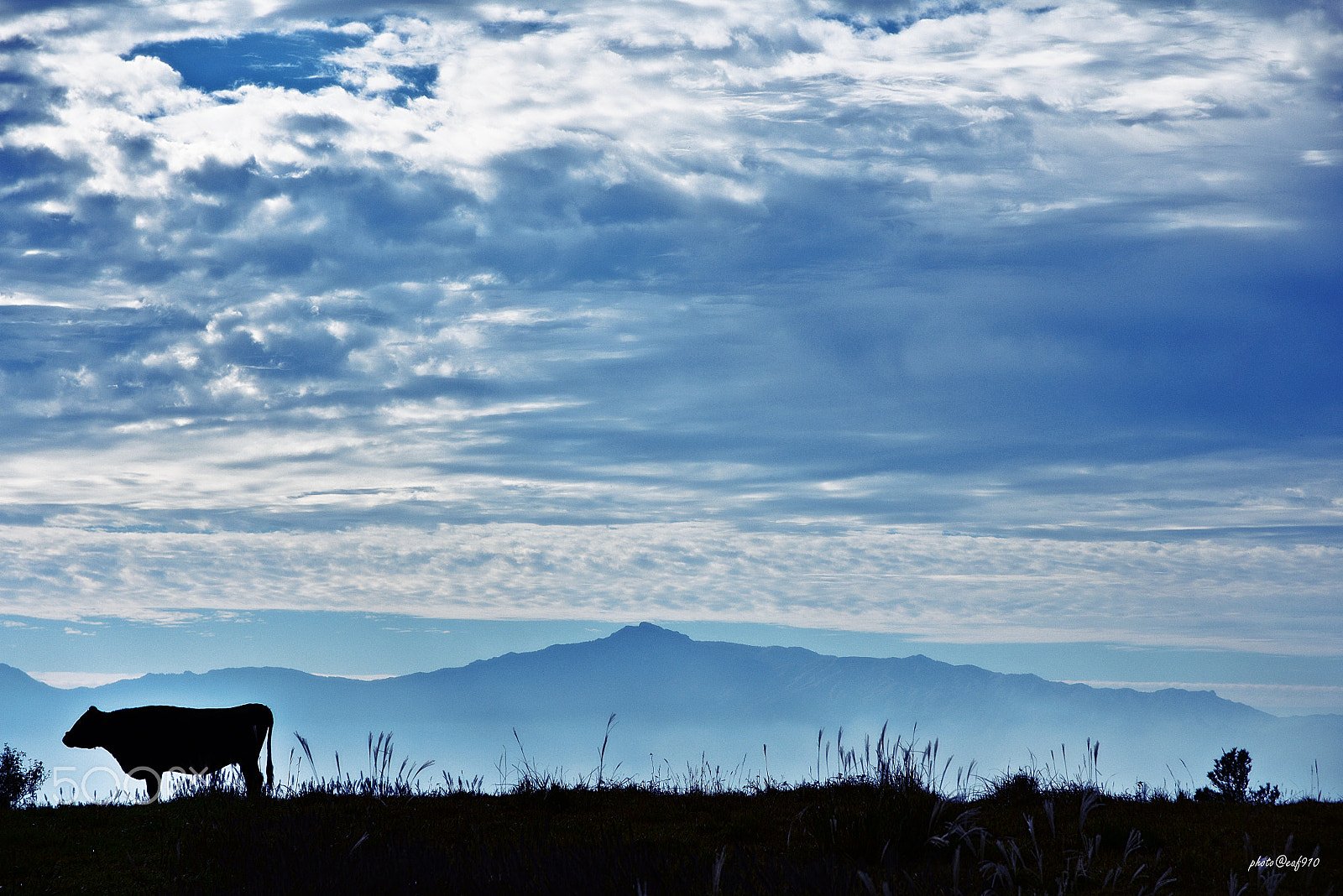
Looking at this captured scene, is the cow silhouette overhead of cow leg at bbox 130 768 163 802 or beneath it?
Result: overhead

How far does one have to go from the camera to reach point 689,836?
11.8 meters

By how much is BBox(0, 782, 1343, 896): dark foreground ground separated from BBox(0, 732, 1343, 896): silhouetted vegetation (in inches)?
1.6

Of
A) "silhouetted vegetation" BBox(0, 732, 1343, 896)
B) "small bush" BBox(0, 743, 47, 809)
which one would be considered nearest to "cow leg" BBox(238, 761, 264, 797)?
"silhouetted vegetation" BBox(0, 732, 1343, 896)

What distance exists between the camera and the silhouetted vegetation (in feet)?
27.5

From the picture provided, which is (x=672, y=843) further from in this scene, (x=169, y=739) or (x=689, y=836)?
(x=169, y=739)

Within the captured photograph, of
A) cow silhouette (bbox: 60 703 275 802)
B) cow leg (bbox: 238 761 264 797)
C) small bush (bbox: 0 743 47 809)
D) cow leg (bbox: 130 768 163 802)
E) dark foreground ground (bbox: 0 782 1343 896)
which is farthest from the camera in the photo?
small bush (bbox: 0 743 47 809)

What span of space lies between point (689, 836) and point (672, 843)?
613 mm

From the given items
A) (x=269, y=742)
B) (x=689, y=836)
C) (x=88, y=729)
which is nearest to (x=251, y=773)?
(x=269, y=742)

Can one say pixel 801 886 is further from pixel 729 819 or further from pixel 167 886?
pixel 167 886

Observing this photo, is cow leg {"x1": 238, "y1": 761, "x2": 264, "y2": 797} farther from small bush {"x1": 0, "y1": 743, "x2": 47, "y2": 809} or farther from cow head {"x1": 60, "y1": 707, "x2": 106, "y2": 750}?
small bush {"x1": 0, "y1": 743, "x2": 47, "y2": 809}

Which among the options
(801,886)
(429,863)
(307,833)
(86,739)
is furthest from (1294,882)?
(86,739)

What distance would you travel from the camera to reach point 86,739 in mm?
18547

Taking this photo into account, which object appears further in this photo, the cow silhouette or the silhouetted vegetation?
the cow silhouette

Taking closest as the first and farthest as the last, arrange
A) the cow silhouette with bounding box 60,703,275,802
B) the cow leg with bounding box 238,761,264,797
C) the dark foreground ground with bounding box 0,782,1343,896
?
the dark foreground ground with bounding box 0,782,1343,896 → the cow silhouette with bounding box 60,703,275,802 → the cow leg with bounding box 238,761,264,797
